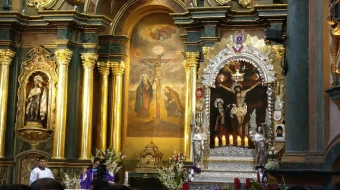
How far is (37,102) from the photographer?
22078 millimetres

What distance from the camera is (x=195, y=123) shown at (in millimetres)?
19562

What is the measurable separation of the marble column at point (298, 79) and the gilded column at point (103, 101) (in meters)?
12.1

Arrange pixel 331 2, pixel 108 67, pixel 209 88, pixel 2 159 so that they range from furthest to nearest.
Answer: pixel 108 67, pixel 2 159, pixel 209 88, pixel 331 2

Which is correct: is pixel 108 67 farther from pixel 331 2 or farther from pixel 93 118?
pixel 331 2

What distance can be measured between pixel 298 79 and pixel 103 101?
12.6 meters

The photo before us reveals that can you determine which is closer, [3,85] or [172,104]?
[3,85]

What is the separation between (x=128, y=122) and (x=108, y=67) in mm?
2447

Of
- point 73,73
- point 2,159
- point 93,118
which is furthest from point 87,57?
point 2,159

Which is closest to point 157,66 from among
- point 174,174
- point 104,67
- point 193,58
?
point 104,67

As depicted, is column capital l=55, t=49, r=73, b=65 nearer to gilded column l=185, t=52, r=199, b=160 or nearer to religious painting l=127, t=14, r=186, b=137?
religious painting l=127, t=14, r=186, b=137

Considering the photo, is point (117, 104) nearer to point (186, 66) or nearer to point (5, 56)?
point (186, 66)

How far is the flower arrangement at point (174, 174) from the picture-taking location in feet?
66.3

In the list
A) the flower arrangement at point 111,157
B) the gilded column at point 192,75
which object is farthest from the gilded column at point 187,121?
the flower arrangement at point 111,157

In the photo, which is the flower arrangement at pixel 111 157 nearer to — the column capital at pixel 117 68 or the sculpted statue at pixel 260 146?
the column capital at pixel 117 68
